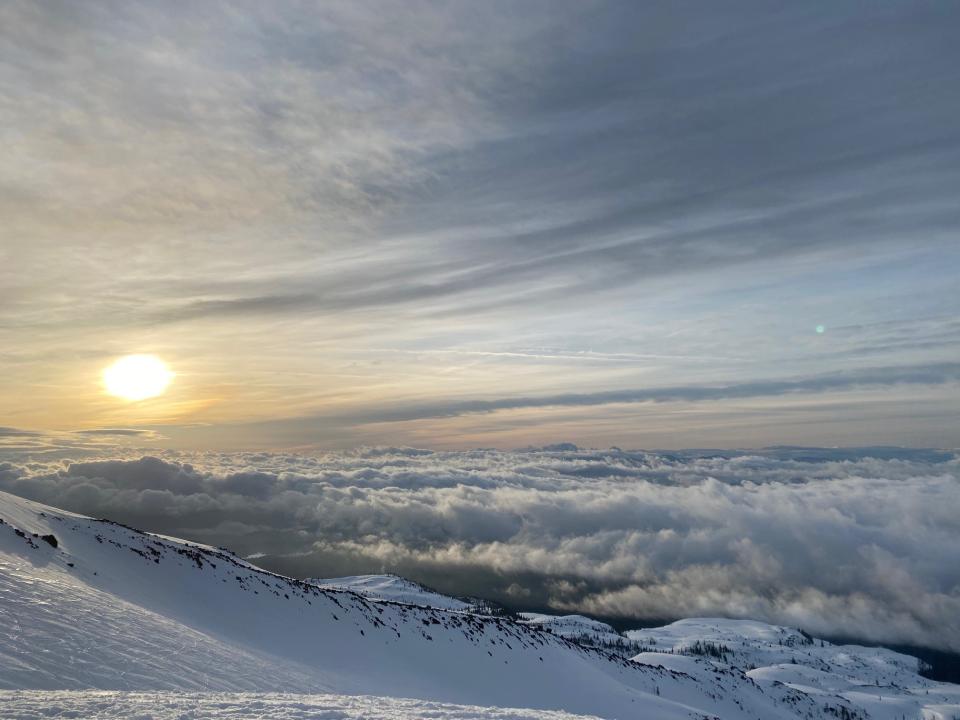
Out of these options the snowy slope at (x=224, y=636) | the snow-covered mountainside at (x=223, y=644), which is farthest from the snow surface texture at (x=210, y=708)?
the snowy slope at (x=224, y=636)

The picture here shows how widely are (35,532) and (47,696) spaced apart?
29.8m

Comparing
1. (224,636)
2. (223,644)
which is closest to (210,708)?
(223,644)

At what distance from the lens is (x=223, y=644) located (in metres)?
28.9

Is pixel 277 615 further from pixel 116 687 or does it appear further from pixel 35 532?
pixel 116 687

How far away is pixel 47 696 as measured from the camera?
12.7m

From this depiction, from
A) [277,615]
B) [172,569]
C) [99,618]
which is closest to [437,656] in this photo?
[277,615]

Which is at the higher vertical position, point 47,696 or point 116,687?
point 47,696

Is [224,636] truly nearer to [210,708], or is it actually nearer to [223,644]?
[223,644]

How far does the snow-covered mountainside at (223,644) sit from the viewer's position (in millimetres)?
15797

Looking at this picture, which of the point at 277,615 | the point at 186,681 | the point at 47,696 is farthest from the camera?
the point at 277,615

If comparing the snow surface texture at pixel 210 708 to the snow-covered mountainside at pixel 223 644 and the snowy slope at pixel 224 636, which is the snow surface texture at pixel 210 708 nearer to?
the snow-covered mountainside at pixel 223 644

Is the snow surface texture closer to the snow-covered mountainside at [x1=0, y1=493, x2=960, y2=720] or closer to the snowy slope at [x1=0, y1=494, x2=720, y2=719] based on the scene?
the snow-covered mountainside at [x1=0, y1=493, x2=960, y2=720]

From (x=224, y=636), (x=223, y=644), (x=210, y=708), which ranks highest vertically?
(x=210, y=708)

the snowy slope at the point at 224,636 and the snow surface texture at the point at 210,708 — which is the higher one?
the snow surface texture at the point at 210,708
